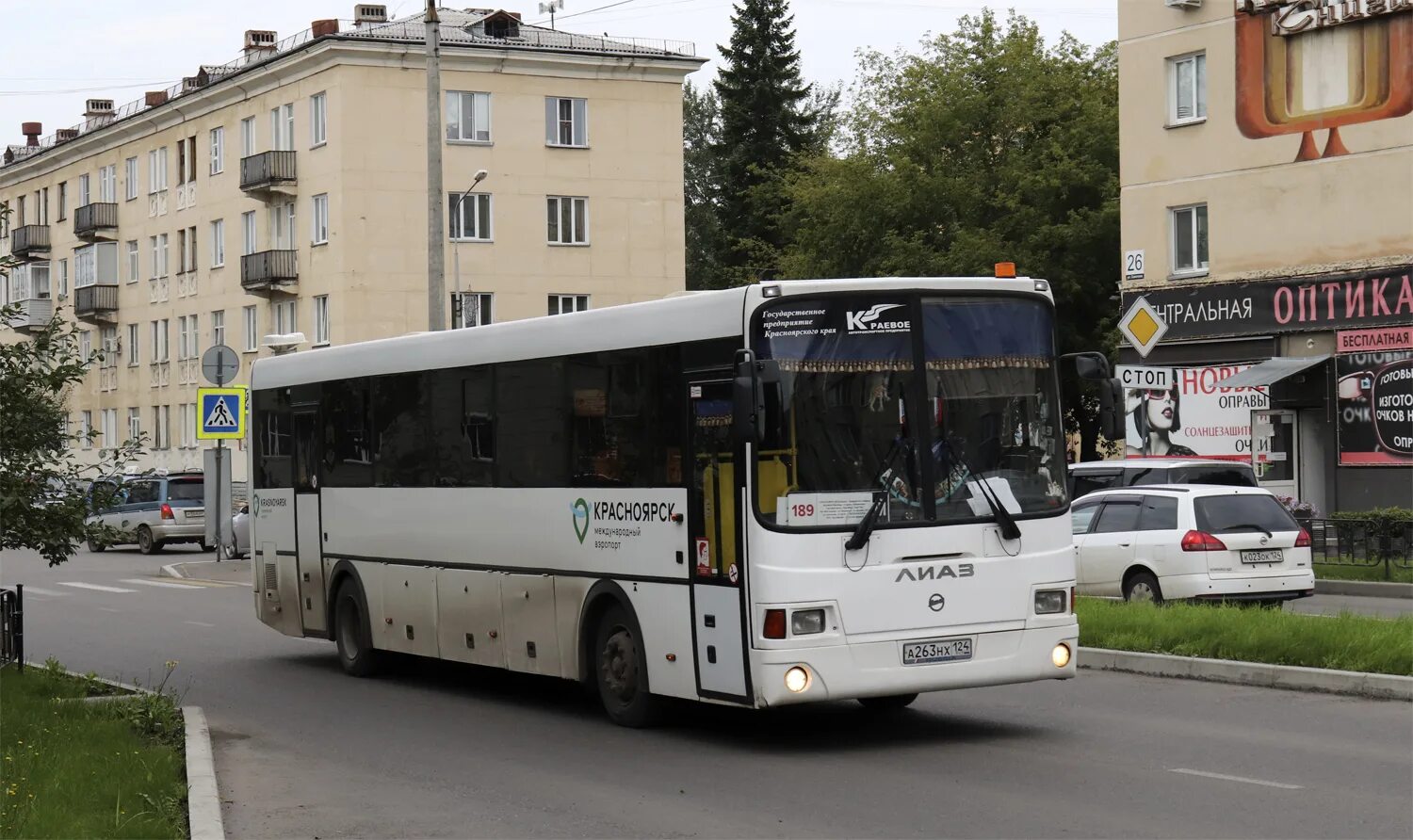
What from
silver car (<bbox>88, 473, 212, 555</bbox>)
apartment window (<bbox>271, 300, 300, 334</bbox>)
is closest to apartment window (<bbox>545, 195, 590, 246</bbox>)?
apartment window (<bbox>271, 300, 300, 334</bbox>)

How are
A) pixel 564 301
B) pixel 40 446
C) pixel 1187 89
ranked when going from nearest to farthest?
pixel 40 446
pixel 1187 89
pixel 564 301

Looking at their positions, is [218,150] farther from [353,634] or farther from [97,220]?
[353,634]

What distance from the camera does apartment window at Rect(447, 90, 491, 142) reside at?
64.7 meters

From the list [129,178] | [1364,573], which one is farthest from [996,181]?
[129,178]

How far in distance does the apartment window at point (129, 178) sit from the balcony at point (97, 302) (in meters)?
4.15

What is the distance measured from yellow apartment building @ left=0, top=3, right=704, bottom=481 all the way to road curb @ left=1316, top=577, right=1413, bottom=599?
1477 inches

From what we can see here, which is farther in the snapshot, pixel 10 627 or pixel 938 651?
pixel 10 627

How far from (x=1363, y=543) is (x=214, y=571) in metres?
20.9

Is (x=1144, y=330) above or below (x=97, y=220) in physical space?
below

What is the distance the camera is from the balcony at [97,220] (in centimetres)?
8106

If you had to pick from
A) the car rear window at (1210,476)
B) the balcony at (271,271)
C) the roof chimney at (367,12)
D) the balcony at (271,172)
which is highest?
the roof chimney at (367,12)

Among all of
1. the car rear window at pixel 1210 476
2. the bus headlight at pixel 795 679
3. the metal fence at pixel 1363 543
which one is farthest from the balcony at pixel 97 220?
the bus headlight at pixel 795 679

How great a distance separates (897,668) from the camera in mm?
11898

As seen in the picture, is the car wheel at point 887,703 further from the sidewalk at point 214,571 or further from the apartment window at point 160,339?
the apartment window at point 160,339
